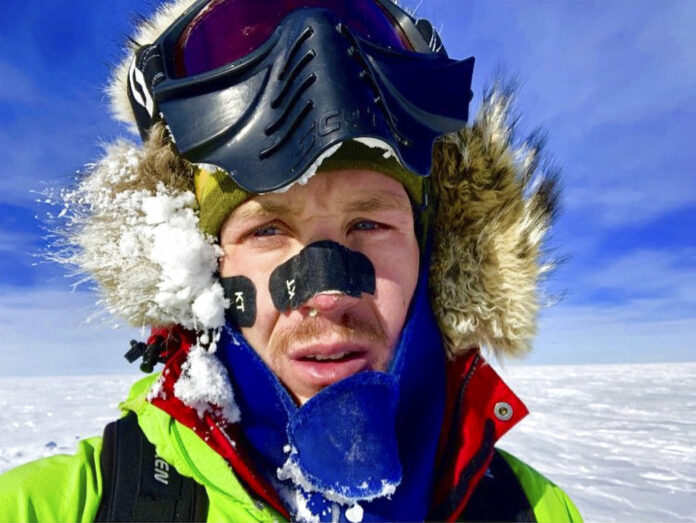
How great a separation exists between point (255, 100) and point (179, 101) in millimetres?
263

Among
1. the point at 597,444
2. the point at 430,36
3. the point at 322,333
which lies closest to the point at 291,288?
the point at 322,333

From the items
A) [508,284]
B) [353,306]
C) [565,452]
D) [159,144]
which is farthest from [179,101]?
[565,452]

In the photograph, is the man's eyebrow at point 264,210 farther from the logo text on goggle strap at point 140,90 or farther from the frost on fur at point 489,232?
the frost on fur at point 489,232

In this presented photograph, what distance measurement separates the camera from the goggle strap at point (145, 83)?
5.52 ft

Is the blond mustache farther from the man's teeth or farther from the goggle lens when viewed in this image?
the goggle lens

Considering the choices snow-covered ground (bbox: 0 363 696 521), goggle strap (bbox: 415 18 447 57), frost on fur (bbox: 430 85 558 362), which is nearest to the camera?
frost on fur (bbox: 430 85 558 362)

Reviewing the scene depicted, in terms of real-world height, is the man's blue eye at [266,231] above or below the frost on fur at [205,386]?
above

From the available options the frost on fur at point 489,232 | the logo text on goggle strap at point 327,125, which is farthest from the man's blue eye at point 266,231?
the frost on fur at point 489,232

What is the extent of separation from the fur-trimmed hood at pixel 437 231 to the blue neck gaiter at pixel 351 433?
0.78 feet

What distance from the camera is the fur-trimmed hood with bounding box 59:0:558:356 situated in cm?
158

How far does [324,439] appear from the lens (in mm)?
1308

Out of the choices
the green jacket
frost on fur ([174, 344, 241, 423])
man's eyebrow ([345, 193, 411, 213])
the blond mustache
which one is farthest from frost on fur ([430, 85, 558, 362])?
the green jacket

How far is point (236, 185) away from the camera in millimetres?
1515

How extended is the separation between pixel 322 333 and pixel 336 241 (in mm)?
270
